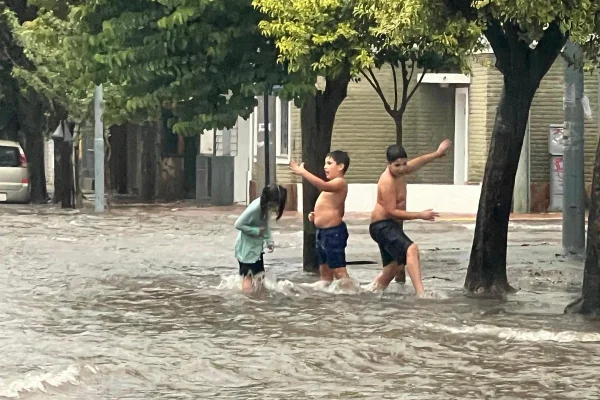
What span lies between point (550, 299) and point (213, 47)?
4.56 m

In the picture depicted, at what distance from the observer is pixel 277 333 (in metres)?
12.3

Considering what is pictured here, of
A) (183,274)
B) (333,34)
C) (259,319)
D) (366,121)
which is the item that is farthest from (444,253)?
(366,121)

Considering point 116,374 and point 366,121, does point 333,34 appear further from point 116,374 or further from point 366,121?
point 366,121

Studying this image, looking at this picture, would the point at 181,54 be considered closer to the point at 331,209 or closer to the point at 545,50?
the point at 331,209

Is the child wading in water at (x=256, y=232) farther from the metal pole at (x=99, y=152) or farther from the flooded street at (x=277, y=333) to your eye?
the metal pole at (x=99, y=152)

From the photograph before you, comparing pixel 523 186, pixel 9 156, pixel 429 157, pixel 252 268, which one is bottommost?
pixel 252 268

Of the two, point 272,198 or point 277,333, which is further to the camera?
point 272,198

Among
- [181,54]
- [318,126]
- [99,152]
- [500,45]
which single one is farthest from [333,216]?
[99,152]

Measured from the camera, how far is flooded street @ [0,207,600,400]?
9.78 m

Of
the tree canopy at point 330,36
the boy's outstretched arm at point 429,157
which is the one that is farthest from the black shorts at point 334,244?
the tree canopy at point 330,36

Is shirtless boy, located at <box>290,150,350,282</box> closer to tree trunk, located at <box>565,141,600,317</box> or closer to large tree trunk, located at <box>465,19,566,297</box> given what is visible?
large tree trunk, located at <box>465,19,566,297</box>

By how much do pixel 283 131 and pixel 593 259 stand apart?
2118cm

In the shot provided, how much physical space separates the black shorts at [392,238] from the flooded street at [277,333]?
475 mm

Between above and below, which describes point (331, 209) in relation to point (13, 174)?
above
